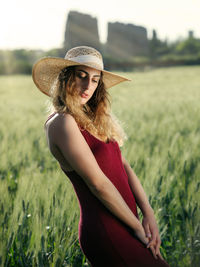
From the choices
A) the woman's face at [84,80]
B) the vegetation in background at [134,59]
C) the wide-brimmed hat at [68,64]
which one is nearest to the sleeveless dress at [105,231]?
the woman's face at [84,80]

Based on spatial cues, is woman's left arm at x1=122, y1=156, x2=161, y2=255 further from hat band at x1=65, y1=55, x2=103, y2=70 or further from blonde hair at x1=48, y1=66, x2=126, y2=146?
hat band at x1=65, y1=55, x2=103, y2=70

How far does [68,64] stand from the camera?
40.2 inches

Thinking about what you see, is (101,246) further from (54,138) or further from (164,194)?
(164,194)

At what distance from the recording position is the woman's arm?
0.87 metres

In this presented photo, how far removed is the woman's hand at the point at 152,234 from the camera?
3.08ft

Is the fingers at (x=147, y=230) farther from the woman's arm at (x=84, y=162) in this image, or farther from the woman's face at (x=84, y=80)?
the woman's face at (x=84, y=80)

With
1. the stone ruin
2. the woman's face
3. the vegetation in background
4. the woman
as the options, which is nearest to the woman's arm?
the woman

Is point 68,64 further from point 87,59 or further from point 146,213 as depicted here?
point 146,213

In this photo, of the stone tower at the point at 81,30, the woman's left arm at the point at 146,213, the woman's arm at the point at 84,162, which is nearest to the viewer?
the woman's arm at the point at 84,162

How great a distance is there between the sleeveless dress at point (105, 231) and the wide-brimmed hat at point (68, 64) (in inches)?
9.6

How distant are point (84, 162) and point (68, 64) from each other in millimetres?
359

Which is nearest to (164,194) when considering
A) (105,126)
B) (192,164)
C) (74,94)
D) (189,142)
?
(192,164)

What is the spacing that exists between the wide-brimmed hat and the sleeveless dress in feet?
0.80

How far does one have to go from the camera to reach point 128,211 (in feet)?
3.03
